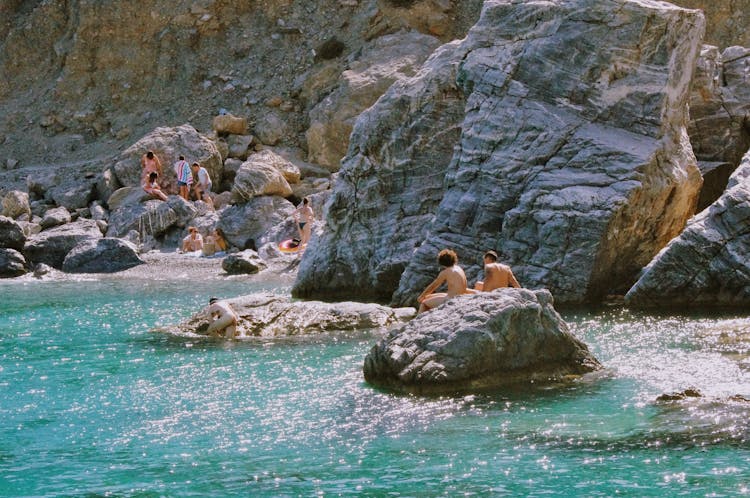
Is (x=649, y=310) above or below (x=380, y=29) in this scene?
below

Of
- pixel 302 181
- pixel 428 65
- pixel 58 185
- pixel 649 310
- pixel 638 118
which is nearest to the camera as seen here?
pixel 649 310

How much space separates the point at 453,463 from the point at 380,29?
3401cm

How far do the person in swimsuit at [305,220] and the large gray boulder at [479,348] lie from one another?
1670 cm

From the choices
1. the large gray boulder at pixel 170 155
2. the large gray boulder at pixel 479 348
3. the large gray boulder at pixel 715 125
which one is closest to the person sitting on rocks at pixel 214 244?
the large gray boulder at pixel 170 155

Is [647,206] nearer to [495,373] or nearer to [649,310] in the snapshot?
[649,310]

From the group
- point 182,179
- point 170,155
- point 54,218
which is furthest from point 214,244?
point 54,218

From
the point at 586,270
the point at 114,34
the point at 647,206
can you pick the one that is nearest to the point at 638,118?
the point at 647,206

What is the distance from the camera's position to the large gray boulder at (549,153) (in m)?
21.4

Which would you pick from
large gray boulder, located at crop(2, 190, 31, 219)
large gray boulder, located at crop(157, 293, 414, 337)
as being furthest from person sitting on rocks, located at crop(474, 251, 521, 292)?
large gray boulder, located at crop(2, 190, 31, 219)

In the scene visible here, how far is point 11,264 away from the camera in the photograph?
3194cm

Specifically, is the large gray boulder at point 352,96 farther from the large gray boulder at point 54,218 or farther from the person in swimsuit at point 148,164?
the large gray boulder at point 54,218

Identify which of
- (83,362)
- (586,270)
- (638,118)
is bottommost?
(83,362)

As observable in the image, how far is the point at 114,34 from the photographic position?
48.5 meters

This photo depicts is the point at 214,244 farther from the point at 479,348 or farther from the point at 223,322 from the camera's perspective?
the point at 479,348
